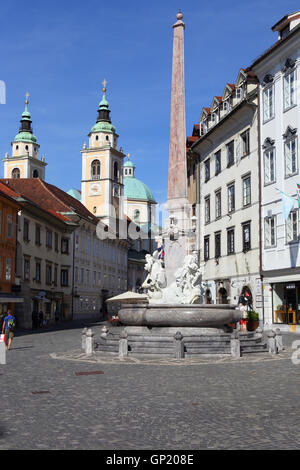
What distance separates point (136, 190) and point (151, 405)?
118 metres

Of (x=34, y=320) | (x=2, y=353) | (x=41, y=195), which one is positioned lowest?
(x=2, y=353)

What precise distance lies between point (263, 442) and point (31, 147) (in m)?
96.3

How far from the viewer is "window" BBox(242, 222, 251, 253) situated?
35.6 metres

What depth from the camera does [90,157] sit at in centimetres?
9006

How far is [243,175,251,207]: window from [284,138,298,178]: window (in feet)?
16.9

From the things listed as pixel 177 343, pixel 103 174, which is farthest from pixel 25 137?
pixel 177 343

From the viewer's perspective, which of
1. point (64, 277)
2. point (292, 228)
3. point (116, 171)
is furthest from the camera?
point (116, 171)

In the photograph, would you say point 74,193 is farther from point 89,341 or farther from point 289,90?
point 89,341

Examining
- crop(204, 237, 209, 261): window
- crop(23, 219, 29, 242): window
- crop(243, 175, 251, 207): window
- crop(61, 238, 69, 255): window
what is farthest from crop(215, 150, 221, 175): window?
crop(61, 238, 69, 255): window

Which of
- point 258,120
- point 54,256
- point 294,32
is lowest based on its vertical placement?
point 54,256

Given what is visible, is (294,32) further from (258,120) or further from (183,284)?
(183,284)

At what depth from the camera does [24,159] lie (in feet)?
314

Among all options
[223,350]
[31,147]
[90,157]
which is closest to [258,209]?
[223,350]

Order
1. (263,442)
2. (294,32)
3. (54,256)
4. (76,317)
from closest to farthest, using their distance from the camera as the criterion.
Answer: (263,442), (294,32), (54,256), (76,317)
